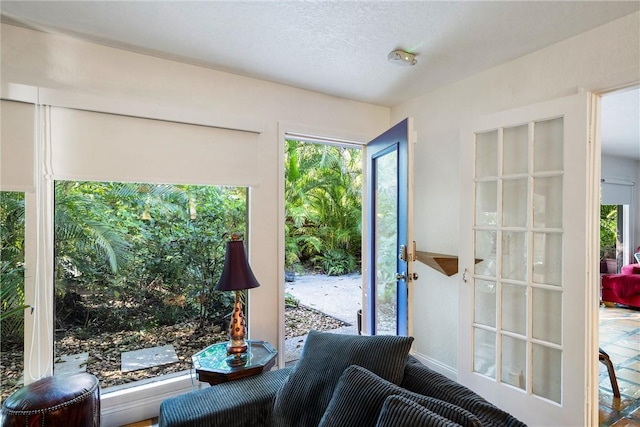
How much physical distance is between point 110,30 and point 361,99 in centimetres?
194

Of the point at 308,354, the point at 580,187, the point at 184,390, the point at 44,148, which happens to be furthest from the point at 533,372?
the point at 44,148

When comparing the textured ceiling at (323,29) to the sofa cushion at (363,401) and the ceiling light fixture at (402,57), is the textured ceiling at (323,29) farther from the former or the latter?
the sofa cushion at (363,401)

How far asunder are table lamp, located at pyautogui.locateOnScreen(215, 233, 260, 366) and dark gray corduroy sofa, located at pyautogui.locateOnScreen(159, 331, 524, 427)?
0.31m

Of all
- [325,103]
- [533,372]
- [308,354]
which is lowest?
[533,372]

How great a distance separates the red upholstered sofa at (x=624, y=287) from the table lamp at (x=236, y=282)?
576 centimetres

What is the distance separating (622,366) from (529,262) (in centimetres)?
200

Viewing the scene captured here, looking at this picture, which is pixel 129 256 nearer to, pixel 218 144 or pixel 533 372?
pixel 218 144

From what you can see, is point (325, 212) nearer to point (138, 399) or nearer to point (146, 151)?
point (146, 151)

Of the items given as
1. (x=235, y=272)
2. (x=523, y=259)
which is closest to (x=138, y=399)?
(x=235, y=272)

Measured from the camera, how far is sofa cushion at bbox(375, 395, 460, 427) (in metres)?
0.97

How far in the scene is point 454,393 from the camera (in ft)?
4.02

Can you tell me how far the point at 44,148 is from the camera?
192 centimetres

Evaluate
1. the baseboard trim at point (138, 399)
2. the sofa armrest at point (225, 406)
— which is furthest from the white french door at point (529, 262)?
the baseboard trim at point (138, 399)

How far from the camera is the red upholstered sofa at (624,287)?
16.0 feet
